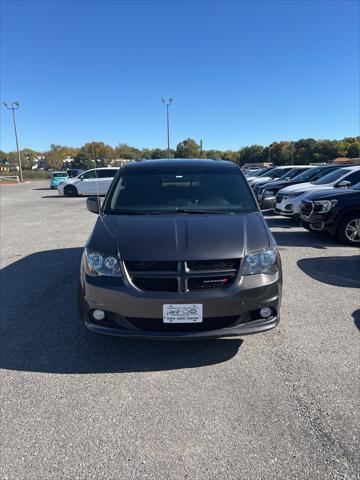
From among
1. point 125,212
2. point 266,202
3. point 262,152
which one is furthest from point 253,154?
point 125,212

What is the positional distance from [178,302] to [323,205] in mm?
5874

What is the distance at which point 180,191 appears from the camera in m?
4.44

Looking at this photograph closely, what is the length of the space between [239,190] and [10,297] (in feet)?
10.7

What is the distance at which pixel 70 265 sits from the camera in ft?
21.5

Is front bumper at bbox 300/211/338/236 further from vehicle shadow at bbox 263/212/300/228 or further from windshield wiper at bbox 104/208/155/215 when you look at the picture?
windshield wiper at bbox 104/208/155/215

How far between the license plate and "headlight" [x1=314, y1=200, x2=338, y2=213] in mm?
5754

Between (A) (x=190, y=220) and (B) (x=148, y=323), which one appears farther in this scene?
(A) (x=190, y=220)

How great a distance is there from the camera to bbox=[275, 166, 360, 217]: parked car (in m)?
10.4

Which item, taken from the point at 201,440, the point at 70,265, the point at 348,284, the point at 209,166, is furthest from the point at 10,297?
the point at 348,284

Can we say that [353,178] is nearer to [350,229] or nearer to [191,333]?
[350,229]

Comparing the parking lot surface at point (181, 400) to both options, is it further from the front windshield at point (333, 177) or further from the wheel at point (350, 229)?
the front windshield at point (333, 177)

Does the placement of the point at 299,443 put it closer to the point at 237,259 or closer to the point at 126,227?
the point at 237,259

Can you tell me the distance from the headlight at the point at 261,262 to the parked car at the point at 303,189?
24.2 feet

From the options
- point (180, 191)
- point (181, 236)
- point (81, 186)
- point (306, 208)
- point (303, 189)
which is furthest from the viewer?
point (81, 186)
